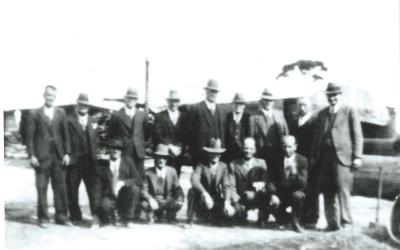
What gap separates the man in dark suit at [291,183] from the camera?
282 centimetres

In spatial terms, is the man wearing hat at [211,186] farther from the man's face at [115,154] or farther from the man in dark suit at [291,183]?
the man's face at [115,154]

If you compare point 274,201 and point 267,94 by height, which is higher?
point 267,94

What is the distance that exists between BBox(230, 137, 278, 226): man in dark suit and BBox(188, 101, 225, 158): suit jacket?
0.15 m

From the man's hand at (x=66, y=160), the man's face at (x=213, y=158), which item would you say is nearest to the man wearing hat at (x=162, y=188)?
the man's face at (x=213, y=158)

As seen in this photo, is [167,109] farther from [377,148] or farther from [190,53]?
[377,148]

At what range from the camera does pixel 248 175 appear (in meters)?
2.91

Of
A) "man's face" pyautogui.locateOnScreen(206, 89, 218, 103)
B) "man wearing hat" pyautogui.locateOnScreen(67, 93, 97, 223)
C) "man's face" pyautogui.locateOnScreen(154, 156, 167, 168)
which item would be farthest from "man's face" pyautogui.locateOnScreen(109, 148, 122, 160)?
"man's face" pyautogui.locateOnScreen(206, 89, 218, 103)

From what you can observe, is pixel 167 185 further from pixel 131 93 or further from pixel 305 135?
pixel 305 135

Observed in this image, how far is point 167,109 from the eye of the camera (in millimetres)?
2967

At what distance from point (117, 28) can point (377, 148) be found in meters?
1.53

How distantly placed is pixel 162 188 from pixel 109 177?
29cm

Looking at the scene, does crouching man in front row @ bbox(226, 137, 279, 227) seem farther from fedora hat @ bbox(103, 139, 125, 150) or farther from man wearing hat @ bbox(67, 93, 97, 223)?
man wearing hat @ bbox(67, 93, 97, 223)

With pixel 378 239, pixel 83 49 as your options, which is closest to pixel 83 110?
pixel 83 49

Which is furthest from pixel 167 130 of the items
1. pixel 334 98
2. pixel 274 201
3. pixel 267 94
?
pixel 334 98
